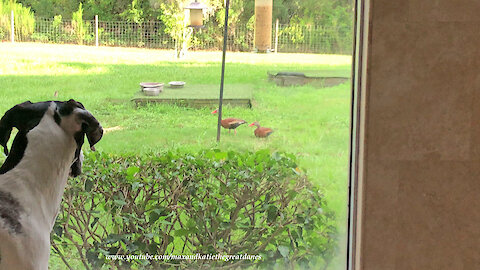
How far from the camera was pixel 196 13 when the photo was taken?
1.76 meters

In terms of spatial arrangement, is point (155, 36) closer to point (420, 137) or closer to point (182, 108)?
point (182, 108)

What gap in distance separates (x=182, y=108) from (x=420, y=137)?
0.73m

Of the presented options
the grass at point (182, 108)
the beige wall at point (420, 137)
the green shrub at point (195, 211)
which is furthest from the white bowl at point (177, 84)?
the beige wall at point (420, 137)

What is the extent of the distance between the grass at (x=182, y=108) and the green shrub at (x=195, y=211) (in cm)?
6

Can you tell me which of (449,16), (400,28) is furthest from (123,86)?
(449,16)

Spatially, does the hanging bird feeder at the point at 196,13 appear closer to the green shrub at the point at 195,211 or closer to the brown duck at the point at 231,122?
the brown duck at the point at 231,122

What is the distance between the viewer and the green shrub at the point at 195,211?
1.84 m

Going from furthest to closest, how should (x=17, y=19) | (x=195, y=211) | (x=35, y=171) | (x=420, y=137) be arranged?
1. (x=195, y=211)
2. (x=17, y=19)
3. (x=420, y=137)
4. (x=35, y=171)

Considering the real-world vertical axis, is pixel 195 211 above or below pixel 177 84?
below

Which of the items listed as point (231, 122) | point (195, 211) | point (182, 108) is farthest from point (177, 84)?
point (195, 211)

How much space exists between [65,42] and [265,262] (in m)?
0.95

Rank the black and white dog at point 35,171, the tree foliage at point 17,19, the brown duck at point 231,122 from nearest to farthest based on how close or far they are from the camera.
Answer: the black and white dog at point 35,171 → the tree foliage at point 17,19 → the brown duck at point 231,122

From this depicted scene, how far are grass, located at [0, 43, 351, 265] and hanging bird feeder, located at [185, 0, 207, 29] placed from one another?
9cm

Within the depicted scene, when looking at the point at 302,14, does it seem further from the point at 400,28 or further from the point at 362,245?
the point at 362,245
